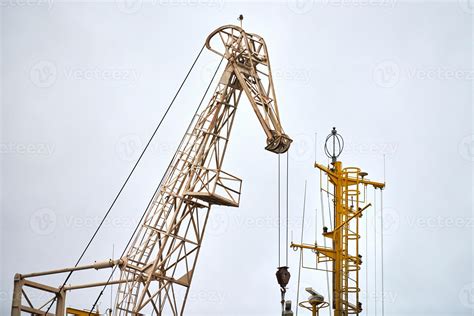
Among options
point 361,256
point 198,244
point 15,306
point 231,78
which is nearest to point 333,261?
point 361,256

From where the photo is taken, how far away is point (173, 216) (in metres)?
31.5

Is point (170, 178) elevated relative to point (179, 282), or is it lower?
A: elevated

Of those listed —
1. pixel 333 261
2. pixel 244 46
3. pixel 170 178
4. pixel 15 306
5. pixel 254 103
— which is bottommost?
pixel 15 306

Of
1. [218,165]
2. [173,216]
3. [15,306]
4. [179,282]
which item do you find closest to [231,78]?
[218,165]

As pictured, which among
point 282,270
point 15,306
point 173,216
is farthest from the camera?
point 15,306

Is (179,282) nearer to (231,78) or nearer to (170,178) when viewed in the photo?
A: (170,178)

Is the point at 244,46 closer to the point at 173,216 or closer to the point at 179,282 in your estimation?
the point at 173,216

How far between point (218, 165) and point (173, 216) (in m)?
2.47

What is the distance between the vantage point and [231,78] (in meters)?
32.9

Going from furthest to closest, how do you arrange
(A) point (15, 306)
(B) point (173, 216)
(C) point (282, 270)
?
1. (A) point (15, 306)
2. (B) point (173, 216)
3. (C) point (282, 270)

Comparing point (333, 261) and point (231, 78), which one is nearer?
point (231, 78)

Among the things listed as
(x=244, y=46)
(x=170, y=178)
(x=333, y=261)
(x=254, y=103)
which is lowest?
(x=333, y=261)

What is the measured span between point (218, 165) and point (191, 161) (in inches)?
40.4

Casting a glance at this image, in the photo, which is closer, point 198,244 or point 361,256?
point 198,244
